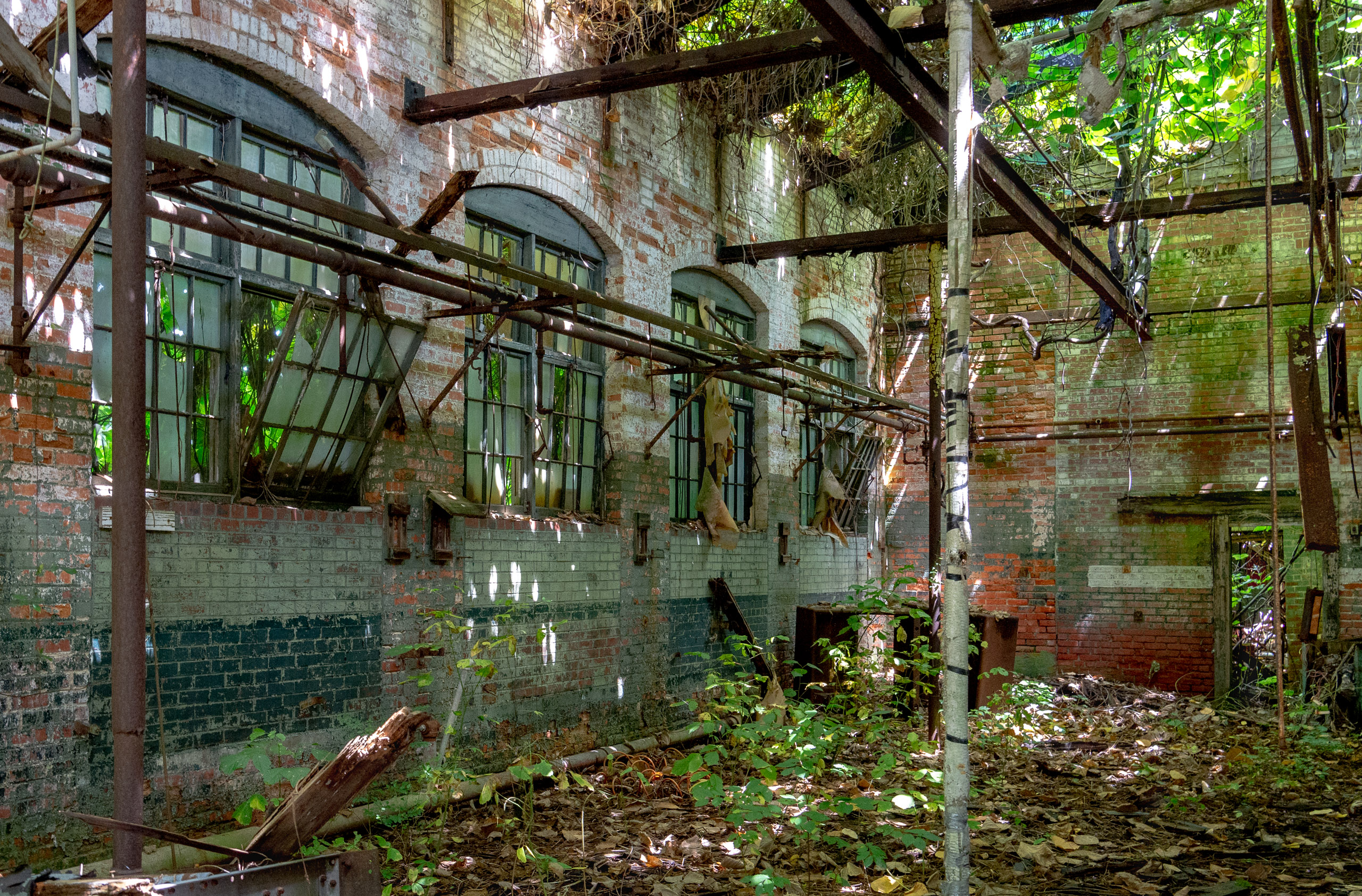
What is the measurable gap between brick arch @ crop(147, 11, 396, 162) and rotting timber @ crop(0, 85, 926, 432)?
0.70 meters

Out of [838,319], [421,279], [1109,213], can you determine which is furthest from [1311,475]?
[838,319]

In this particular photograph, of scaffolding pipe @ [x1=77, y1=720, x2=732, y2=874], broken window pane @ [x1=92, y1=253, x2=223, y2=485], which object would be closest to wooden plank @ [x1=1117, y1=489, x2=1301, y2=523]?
scaffolding pipe @ [x1=77, y1=720, x2=732, y2=874]

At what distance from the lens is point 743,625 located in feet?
33.2

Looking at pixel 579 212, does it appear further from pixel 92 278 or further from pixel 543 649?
pixel 92 278

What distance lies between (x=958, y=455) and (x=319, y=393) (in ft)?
13.2

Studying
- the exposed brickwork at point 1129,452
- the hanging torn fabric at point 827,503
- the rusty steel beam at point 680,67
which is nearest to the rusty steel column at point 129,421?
the rusty steel beam at point 680,67

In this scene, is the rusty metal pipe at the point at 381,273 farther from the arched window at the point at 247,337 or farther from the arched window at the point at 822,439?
the arched window at the point at 822,439

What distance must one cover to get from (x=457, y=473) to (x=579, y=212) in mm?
2590

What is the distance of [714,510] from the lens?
1014cm

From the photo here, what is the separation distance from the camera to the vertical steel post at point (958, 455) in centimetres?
344

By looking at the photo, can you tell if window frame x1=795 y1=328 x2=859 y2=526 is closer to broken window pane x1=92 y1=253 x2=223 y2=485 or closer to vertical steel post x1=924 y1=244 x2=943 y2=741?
vertical steel post x1=924 y1=244 x2=943 y2=741

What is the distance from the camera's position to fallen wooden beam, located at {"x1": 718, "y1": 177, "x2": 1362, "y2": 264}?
7.94 meters

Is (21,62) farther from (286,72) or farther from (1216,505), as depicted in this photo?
(1216,505)

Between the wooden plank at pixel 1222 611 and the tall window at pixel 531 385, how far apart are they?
741cm
